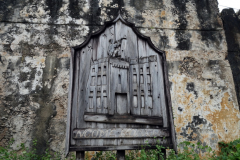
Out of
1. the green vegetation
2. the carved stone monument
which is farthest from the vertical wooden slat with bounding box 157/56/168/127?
the green vegetation

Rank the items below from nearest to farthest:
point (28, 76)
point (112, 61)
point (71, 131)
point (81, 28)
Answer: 1. point (71, 131)
2. point (112, 61)
3. point (28, 76)
4. point (81, 28)

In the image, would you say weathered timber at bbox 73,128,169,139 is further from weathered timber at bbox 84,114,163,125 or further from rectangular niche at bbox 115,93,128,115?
rectangular niche at bbox 115,93,128,115

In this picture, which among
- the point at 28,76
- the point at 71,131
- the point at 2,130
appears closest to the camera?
the point at 71,131

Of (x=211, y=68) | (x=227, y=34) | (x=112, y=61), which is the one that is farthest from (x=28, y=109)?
(x=227, y=34)

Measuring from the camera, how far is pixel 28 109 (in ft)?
11.6

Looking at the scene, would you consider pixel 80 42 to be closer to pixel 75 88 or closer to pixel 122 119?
pixel 75 88

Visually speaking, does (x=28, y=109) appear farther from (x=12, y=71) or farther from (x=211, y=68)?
(x=211, y=68)

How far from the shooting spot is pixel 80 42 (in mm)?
3936

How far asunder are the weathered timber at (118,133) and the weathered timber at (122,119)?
0.09m

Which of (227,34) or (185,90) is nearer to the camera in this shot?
(185,90)

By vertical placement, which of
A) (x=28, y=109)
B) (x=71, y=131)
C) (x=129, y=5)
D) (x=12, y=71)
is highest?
(x=129, y=5)

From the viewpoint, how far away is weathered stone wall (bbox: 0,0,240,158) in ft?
11.6

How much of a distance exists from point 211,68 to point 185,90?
74cm

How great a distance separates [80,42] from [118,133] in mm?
2294
